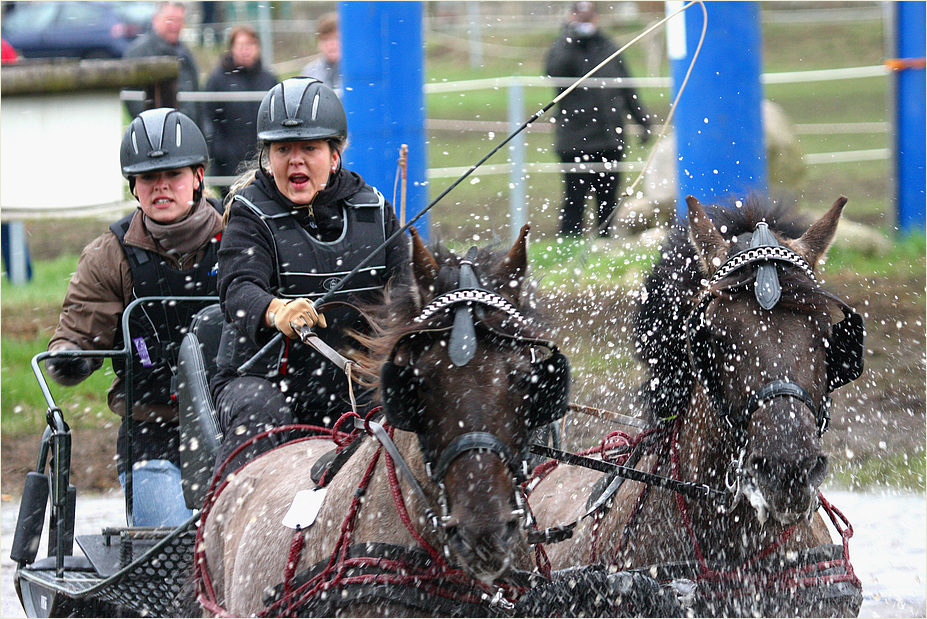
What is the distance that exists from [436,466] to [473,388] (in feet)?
0.71

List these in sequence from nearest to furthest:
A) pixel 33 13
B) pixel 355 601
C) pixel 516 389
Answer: pixel 516 389 < pixel 355 601 < pixel 33 13

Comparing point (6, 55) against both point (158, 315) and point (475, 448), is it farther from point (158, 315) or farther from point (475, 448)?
point (475, 448)

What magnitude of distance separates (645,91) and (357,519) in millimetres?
18071

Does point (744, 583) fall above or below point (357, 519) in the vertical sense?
below

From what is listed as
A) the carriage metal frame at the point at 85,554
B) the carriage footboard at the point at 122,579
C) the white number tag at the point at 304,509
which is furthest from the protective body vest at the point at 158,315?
the white number tag at the point at 304,509

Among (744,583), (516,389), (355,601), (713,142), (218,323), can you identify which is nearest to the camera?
(516,389)

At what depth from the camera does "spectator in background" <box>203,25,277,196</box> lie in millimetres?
9766

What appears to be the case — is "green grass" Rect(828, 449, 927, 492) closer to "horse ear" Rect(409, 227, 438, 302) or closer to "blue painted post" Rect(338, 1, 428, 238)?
"blue painted post" Rect(338, 1, 428, 238)

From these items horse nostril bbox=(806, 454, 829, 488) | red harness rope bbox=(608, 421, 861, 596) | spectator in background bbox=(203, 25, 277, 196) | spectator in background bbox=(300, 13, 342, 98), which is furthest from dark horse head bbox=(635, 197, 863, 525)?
spectator in background bbox=(203, 25, 277, 196)

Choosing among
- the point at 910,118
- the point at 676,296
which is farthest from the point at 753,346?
the point at 910,118

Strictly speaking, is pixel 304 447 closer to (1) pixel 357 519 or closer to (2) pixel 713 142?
(1) pixel 357 519

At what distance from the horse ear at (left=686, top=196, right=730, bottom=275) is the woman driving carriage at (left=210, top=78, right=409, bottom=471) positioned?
3.76 ft

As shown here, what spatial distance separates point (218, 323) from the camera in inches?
186

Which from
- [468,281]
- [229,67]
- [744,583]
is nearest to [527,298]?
[468,281]
